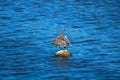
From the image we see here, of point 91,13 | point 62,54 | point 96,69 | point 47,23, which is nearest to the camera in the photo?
point 96,69

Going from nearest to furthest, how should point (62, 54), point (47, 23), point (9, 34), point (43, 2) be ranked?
point (62, 54)
point (9, 34)
point (47, 23)
point (43, 2)

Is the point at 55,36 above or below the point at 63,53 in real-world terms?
above

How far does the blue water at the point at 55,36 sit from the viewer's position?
51.1 m

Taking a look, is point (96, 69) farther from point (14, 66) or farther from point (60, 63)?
point (14, 66)

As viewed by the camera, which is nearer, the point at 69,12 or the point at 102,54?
the point at 102,54

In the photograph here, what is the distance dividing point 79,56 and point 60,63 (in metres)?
4.11

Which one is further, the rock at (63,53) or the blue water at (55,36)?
the rock at (63,53)

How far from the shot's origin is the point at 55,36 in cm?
6838

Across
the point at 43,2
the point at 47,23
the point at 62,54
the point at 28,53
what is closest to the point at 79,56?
the point at 62,54

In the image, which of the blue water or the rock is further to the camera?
the rock

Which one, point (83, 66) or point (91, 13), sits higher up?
point (91, 13)

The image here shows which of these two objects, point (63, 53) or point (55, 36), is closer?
point (63, 53)

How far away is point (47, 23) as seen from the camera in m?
78.2

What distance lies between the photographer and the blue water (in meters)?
51.1
